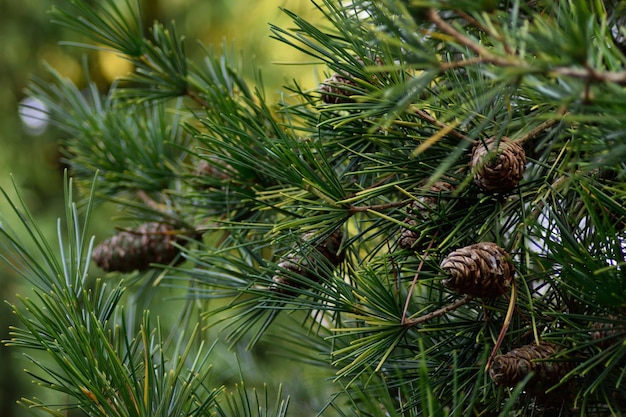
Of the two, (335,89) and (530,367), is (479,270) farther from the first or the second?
(335,89)

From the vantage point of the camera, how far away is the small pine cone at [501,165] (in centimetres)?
45

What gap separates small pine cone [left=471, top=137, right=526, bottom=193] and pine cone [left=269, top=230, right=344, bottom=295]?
0.13 meters

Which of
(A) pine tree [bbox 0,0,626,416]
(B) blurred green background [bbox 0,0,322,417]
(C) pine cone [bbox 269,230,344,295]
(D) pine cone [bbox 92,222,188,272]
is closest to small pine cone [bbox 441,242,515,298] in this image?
(A) pine tree [bbox 0,0,626,416]

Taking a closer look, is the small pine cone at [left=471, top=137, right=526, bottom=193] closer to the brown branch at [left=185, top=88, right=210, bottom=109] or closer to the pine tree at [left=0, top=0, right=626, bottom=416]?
the pine tree at [left=0, top=0, right=626, bottom=416]

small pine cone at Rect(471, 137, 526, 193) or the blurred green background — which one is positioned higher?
the blurred green background

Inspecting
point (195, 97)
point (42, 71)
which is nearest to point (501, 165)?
point (195, 97)

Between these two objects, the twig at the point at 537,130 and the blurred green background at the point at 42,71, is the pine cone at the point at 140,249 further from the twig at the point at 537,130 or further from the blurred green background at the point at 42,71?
the blurred green background at the point at 42,71

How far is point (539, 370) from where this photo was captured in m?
0.44

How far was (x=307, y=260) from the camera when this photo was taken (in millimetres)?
518

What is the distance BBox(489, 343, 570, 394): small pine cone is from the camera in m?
0.43

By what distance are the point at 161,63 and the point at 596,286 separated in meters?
0.54

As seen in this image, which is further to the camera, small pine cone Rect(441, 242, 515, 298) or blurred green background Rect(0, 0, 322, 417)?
blurred green background Rect(0, 0, 322, 417)

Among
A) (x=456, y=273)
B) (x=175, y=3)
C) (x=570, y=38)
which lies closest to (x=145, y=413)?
(x=456, y=273)

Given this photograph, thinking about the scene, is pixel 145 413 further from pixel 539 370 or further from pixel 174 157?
pixel 174 157
